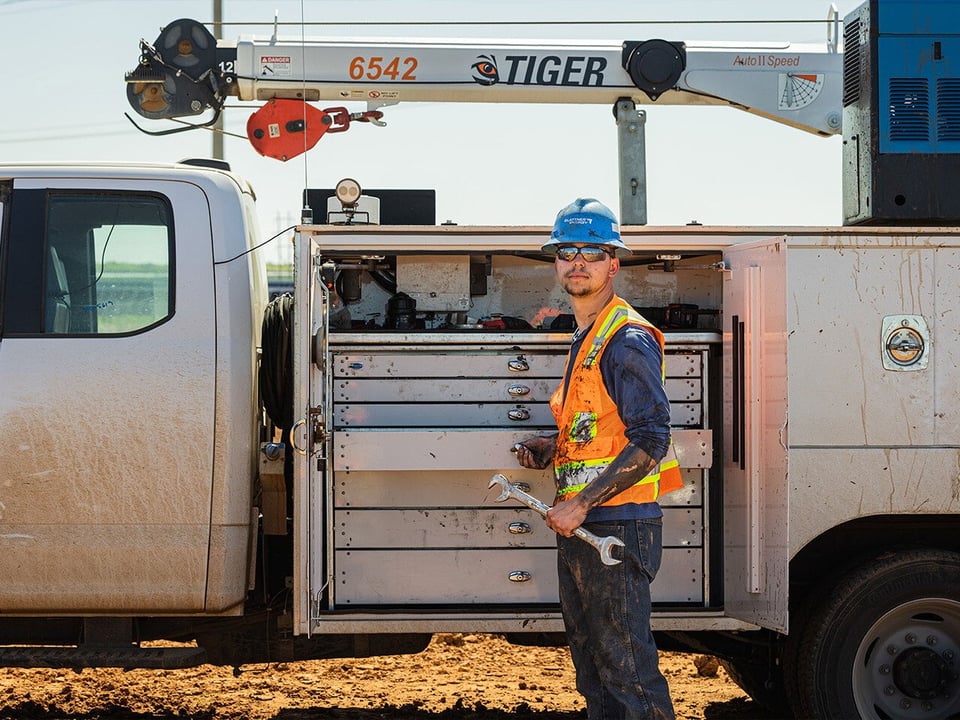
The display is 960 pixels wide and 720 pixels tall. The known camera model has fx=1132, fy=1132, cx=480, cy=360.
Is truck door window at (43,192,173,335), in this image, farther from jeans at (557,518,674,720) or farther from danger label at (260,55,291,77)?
jeans at (557,518,674,720)

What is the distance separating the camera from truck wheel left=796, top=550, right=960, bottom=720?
160 inches

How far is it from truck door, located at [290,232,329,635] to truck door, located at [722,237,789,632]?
4.88ft

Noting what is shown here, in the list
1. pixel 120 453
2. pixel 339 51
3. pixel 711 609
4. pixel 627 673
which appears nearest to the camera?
pixel 627 673

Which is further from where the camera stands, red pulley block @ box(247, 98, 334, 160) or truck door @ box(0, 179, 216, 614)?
red pulley block @ box(247, 98, 334, 160)

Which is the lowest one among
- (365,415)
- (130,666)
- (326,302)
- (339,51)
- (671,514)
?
(130,666)

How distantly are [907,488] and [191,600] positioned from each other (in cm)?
257

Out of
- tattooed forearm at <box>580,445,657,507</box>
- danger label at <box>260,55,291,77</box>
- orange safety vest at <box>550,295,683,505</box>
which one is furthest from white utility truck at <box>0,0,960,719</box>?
danger label at <box>260,55,291,77</box>

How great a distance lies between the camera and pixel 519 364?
4191 millimetres

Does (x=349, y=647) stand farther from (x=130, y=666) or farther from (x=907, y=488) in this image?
(x=907, y=488)

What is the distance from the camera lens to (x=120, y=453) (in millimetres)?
3965

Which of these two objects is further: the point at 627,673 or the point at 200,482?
the point at 200,482

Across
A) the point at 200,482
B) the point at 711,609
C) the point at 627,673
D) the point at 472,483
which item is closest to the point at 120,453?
the point at 200,482

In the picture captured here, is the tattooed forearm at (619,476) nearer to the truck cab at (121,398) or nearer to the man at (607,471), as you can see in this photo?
the man at (607,471)

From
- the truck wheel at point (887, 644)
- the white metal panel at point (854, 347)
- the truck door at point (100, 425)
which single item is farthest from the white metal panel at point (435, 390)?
the truck wheel at point (887, 644)
